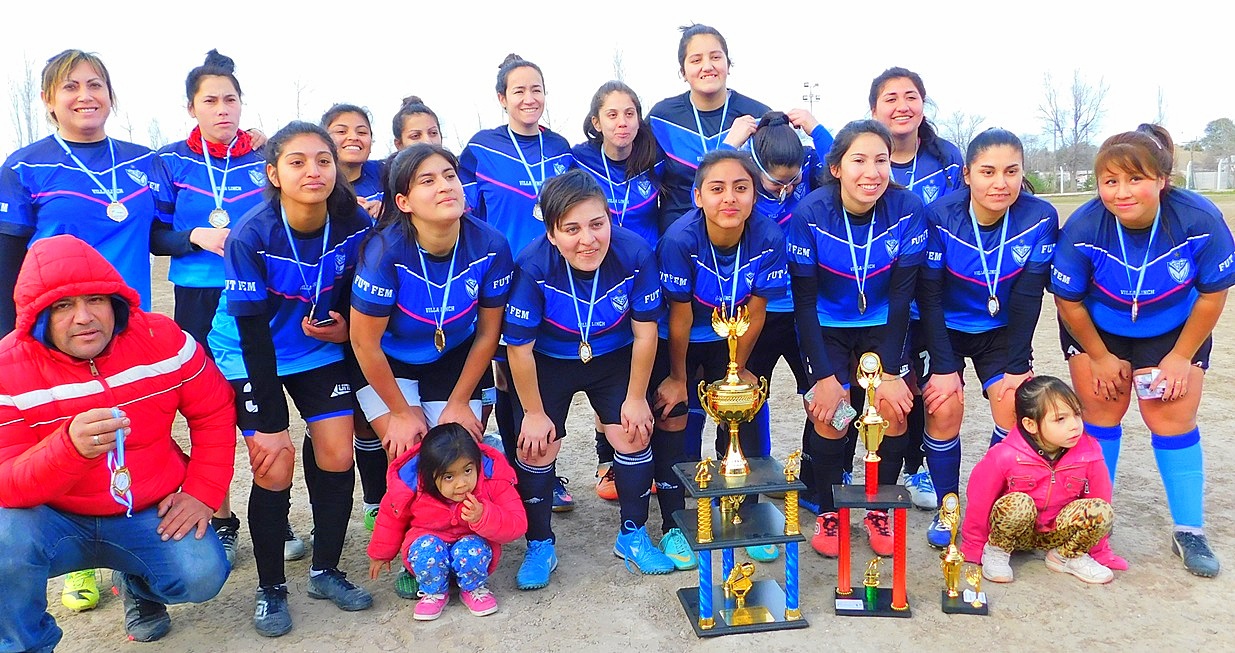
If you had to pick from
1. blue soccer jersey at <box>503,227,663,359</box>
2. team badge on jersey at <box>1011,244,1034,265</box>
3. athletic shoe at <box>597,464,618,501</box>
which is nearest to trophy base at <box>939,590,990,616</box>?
team badge on jersey at <box>1011,244,1034,265</box>

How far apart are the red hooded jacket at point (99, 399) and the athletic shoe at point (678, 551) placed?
6.23 feet

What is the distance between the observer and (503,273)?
3900 millimetres

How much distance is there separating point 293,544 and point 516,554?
1.09 metres

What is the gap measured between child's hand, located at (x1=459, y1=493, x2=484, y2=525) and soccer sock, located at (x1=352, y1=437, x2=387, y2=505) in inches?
38.0

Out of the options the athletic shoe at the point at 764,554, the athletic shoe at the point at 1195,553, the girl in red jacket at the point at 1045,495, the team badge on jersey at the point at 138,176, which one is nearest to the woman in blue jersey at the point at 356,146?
the team badge on jersey at the point at 138,176

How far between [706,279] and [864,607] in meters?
1.55

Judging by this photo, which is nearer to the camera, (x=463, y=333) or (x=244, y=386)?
(x=244, y=386)

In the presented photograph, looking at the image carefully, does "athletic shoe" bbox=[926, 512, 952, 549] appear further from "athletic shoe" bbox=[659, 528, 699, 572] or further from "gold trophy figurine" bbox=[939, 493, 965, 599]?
"athletic shoe" bbox=[659, 528, 699, 572]

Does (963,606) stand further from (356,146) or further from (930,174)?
(356,146)

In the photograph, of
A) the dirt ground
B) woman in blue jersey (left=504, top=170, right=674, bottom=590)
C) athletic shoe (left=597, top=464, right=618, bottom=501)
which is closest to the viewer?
the dirt ground

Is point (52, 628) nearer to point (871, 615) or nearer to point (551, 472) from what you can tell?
point (551, 472)

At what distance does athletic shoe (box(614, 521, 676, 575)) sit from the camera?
3.97m

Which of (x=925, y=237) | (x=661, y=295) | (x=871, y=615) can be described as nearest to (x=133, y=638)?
(x=661, y=295)

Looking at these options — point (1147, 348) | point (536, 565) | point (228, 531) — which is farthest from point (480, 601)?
point (1147, 348)
